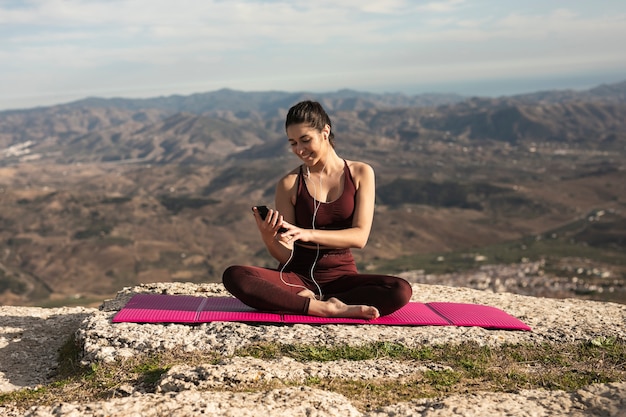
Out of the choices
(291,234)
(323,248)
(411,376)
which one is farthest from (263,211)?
(411,376)

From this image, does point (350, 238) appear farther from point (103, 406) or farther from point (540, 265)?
point (540, 265)

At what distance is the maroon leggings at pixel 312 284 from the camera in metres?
9.26

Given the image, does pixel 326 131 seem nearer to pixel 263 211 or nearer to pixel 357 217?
pixel 357 217

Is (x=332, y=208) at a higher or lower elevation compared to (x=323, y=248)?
higher

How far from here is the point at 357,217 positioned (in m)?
9.27

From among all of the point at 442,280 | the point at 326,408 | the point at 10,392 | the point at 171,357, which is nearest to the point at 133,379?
the point at 171,357

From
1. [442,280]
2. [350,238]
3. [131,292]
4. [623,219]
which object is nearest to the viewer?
[350,238]

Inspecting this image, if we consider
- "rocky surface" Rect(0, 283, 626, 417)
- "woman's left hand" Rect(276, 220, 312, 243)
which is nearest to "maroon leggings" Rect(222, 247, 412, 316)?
"rocky surface" Rect(0, 283, 626, 417)

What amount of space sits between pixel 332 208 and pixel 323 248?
71 cm

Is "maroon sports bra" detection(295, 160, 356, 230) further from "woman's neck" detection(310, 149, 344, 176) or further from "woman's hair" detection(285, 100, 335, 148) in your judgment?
"woman's hair" detection(285, 100, 335, 148)

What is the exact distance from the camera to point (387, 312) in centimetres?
969

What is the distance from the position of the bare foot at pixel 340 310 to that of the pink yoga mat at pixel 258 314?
0.31 feet

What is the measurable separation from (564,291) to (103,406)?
383 ft

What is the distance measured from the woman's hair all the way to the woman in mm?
35
